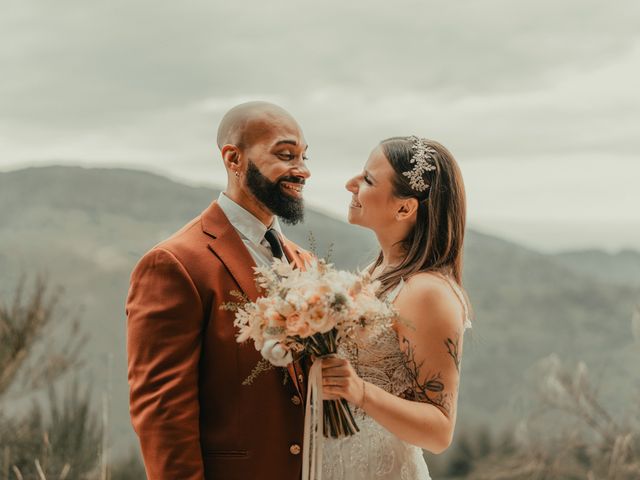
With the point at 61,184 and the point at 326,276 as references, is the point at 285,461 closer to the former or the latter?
the point at 326,276

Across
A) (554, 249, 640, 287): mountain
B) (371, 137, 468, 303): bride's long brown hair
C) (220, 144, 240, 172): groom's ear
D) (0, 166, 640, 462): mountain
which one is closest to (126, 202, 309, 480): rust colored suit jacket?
(220, 144, 240, 172): groom's ear

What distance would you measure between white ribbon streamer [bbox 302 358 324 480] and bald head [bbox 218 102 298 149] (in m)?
1.06

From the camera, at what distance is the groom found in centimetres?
309

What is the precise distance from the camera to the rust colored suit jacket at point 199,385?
308cm

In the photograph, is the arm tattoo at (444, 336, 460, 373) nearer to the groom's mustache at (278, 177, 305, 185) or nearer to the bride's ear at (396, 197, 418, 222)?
the bride's ear at (396, 197, 418, 222)

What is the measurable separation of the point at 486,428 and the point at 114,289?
1234cm

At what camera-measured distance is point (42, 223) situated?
28312 mm

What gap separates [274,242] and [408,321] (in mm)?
674

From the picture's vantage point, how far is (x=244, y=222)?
3.52 meters

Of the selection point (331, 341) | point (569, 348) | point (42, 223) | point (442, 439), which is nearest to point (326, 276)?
point (331, 341)

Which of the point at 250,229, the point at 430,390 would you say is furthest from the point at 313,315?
the point at 250,229

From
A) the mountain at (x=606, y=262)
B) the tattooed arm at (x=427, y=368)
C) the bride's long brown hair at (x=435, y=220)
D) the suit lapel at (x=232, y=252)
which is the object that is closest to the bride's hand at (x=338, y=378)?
the tattooed arm at (x=427, y=368)

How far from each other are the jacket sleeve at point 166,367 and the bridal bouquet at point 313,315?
249 mm

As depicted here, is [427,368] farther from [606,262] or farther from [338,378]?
[606,262]
